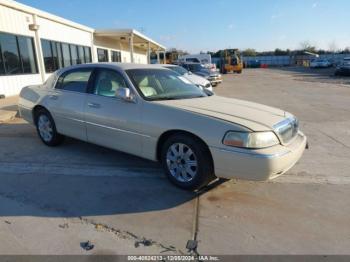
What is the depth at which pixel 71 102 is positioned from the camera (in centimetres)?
504

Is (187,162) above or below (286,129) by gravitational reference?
below

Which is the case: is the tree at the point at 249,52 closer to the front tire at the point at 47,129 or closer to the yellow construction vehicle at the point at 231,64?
the yellow construction vehicle at the point at 231,64

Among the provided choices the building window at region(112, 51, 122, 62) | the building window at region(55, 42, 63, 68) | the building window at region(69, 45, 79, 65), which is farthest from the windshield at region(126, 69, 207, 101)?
the building window at region(112, 51, 122, 62)

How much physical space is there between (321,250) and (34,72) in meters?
14.9

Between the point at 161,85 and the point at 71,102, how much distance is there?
5.11ft

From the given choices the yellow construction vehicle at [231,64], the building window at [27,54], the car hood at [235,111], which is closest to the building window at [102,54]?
the building window at [27,54]

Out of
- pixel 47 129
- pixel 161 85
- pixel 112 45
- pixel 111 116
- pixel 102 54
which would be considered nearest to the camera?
pixel 111 116

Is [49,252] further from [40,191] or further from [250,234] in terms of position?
[250,234]

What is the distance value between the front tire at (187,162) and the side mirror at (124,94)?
82 cm

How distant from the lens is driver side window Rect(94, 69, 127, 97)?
4.52 meters

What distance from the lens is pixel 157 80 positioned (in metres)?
4.73

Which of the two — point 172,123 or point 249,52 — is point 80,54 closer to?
point 172,123

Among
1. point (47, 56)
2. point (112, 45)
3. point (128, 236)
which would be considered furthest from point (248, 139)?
point (112, 45)

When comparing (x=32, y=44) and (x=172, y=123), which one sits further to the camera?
(x=32, y=44)
